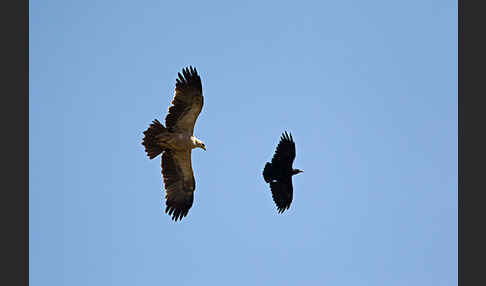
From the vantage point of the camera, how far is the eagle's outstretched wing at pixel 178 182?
16.7 meters

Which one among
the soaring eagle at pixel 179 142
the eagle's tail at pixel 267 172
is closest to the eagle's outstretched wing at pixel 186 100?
the soaring eagle at pixel 179 142

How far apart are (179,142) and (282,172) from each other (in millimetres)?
3339

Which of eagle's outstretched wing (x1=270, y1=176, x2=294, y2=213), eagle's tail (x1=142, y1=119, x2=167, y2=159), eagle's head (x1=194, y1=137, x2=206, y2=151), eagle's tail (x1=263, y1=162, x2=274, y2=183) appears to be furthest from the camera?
eagle's outstretched wing (x1=270, y1=176, x2=294, y2=213)

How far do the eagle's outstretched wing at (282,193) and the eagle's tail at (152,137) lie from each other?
3.83m

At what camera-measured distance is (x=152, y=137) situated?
15.8 m

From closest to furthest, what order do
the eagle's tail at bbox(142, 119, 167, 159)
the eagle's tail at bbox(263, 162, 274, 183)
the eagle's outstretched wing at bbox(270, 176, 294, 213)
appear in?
the eagle's tail at bbox(142, 119, 167, 159) → the eagle's tail at bbox(263, 162, 274, 183) → the eagle's outstretched wing at bbox(270, 176, 294, 213)

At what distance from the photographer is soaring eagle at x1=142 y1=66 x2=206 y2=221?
15992mm

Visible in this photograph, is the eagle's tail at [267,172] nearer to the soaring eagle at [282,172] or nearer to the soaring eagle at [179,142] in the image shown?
the soaring eagle at [282,172]

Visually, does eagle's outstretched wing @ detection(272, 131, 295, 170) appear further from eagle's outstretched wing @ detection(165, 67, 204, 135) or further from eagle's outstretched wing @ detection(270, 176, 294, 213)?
eagle's outstretched wing @ detection(165, 67, 204, 135)

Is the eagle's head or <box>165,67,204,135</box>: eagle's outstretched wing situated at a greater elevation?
<box>165,67,204,135</box>: eagle's outstretched wing

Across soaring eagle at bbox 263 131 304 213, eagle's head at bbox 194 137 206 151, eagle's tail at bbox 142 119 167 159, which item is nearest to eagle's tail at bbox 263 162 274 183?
soaring eagle at bbox 263 131 304 213

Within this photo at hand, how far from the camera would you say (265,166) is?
60.0 ft

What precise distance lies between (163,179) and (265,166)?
9.47 feet
